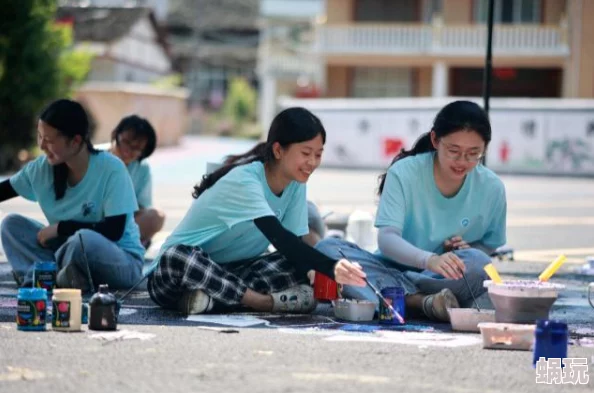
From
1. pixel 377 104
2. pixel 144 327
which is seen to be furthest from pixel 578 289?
pixel 377 104

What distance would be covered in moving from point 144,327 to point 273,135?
1.26 metres

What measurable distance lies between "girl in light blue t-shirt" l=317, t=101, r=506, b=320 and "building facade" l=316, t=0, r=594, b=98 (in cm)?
3475

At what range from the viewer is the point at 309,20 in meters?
59.8

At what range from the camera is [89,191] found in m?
8.92

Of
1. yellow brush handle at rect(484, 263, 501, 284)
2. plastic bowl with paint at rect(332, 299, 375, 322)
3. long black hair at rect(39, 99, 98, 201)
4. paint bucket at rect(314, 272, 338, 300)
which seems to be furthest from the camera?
long black hair at rect(39, 99, 98, 201)

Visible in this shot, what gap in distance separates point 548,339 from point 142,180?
16.9ft

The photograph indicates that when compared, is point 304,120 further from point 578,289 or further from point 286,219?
point 578,289

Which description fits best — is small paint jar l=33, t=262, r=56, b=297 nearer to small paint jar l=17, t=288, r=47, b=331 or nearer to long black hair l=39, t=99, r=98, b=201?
long black hair l=39, t=99, r=98, b=201

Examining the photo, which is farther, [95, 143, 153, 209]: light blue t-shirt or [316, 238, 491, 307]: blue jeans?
[95, 143, 153, 209]: light blue t-shirt

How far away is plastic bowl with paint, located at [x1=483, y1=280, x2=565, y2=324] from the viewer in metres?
7.10

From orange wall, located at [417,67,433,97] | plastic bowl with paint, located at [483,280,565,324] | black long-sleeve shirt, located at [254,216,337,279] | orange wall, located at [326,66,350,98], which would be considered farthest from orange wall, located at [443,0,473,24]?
plastic bowl with paint, located at [483,280,565,324]

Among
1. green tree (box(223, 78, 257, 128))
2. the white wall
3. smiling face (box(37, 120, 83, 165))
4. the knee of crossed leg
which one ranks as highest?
the white wall

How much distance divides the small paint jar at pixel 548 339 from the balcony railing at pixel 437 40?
1450 inches

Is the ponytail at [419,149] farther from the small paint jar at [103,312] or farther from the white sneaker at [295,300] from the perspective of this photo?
the small paint jar at [103,312]
